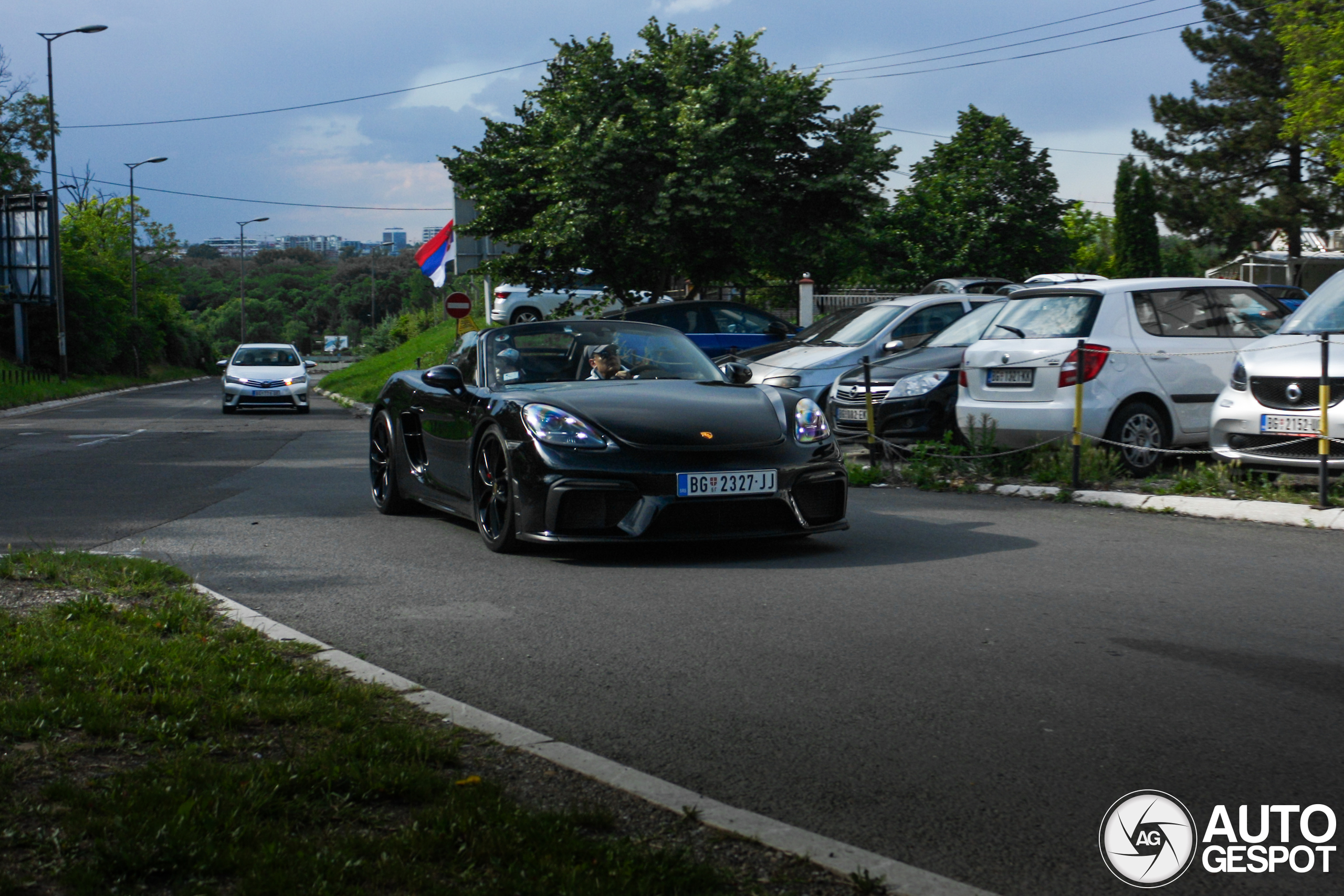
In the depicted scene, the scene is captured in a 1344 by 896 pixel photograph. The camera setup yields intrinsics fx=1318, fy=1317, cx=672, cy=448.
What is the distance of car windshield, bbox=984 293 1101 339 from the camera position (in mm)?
11039

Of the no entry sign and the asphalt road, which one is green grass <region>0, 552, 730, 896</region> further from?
the no entry sign

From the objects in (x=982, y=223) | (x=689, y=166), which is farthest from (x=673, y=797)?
(x=982, y=223)

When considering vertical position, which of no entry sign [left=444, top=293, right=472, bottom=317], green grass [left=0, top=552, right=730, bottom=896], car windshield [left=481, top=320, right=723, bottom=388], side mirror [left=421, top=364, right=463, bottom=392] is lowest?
green grass [left=0, top=552, right=730, bottom=896]

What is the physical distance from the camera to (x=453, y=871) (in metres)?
2.92

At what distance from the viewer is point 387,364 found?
152 ft

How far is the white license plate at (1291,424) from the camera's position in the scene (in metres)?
9.13

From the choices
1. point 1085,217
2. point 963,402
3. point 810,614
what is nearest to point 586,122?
point 963,402

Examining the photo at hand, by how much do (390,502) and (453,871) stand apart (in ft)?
23.7

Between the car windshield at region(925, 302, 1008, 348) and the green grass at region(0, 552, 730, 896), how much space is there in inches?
390

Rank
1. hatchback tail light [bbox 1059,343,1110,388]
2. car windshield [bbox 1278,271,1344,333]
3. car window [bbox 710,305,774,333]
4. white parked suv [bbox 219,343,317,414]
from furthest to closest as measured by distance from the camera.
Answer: white parked suv [bbox 219,343,317,414]
car window [bbox 710,305,774,333]
hatchback tail light [bbox 1059,343,1110,388]
car windshield [bbox 1278,271,1344,333]

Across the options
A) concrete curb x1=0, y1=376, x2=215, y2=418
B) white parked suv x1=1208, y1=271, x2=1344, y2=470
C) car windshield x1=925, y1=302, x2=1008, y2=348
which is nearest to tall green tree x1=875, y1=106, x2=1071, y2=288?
car windshield x1=925, y1=302, x2=1008, y2=348

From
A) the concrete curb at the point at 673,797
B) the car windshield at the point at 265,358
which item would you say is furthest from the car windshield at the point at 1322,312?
the car windshield at the point at 265,358

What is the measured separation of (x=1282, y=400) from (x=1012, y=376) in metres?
2.39

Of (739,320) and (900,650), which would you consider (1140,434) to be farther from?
(739,320)
